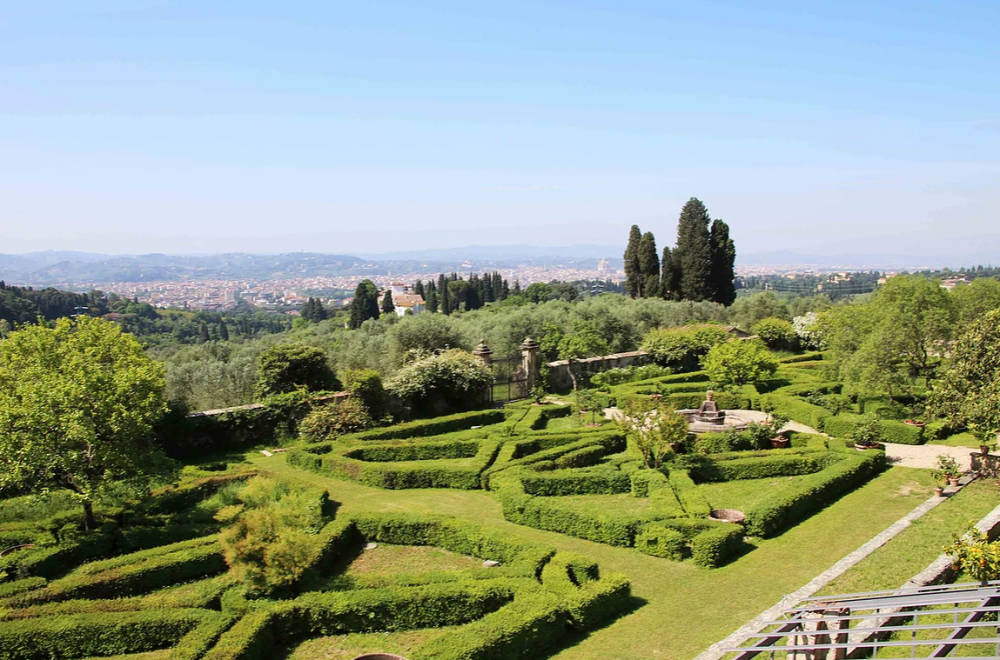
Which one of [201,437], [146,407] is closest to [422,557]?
[146,407]

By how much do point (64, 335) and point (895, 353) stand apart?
27115 mm

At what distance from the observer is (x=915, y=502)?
15492 mm

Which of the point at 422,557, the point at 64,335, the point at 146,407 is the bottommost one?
the point at 422,557

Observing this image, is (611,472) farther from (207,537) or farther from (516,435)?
(207,537)

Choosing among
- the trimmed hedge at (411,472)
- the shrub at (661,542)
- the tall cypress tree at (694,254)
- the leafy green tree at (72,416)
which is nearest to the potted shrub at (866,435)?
the shrub at (661,542)

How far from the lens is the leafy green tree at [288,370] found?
24422mm

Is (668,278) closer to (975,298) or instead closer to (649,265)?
(649,265)

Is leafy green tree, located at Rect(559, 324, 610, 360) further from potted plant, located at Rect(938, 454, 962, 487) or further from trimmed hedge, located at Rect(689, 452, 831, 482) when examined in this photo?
potted plant, located at Rect(938, 454, 962, 487)

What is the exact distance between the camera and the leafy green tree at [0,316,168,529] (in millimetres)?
12453

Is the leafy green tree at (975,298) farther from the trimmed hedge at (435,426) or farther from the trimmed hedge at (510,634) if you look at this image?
the trimmed hedge at (510,634)

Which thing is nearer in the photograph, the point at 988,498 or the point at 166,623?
the point at 166,623

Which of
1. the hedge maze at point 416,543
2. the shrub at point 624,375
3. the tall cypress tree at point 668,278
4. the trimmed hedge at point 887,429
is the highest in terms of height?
the tall cypress tree at point 668,278

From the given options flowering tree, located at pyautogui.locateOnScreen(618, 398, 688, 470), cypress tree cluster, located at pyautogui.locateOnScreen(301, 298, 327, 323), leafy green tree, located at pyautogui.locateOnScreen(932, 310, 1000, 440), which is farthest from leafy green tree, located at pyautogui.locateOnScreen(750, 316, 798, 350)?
cypress tree cluster, located at pyautogui.locateOnScreen(301, 298, 327, 323)

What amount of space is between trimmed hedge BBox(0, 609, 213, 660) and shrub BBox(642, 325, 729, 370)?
26744 mm
